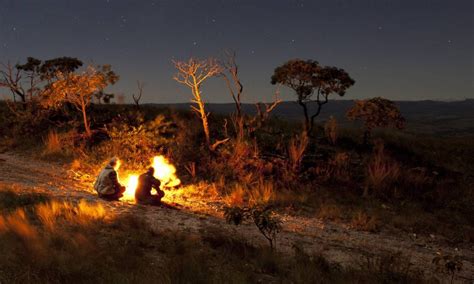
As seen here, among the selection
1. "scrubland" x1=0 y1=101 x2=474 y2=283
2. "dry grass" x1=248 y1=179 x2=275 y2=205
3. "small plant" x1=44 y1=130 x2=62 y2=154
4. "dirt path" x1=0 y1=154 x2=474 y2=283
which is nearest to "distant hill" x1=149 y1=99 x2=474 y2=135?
"scrubland" x1=0 y1=101 x2=474 y2=283

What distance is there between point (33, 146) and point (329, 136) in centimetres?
1597

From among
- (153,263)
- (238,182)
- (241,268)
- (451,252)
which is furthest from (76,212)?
(451,252)

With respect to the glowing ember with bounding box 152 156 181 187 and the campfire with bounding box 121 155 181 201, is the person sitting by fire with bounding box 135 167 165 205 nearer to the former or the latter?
the campfire with bounding box 121 155 181 201

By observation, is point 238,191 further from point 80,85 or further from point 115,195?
point 80,85

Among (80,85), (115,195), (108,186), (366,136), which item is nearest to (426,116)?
(366,136)

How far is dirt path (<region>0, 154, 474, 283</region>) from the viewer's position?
24.9 feet

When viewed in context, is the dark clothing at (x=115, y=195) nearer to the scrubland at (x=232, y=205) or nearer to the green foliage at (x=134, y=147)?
the scrubland at (x=232, y=205)

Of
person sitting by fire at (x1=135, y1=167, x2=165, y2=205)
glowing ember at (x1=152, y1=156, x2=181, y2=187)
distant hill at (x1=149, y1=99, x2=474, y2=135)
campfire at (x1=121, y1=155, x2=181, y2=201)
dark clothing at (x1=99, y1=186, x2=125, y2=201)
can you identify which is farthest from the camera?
distant hill at (x1=149, y1=99, x2=474, y2=135)

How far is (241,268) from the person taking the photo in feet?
18.9

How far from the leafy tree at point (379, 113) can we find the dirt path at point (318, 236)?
10.8m

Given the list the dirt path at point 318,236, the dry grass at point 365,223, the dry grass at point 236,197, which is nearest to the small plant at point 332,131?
the dry grass at point 236,197

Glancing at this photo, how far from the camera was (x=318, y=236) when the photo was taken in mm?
8820

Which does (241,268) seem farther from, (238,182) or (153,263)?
(238,182)

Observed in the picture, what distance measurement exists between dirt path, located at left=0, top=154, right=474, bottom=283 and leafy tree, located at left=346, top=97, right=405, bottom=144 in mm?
10831
